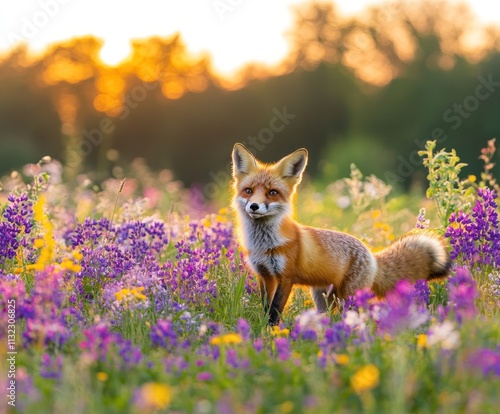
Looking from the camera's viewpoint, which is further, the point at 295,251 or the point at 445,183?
the point at 445,183

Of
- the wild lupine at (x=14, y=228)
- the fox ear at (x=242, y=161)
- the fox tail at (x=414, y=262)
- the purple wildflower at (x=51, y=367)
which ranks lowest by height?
the purple wildflower at (x=51, y=367)

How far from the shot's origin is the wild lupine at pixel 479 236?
20.1 ft

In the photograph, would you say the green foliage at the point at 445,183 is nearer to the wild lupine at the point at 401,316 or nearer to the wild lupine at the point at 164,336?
the wild lupine at the point at 401,316

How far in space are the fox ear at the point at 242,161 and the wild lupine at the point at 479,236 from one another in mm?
1886

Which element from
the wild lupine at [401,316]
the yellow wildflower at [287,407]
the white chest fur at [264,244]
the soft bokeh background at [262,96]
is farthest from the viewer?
the soft bokeh background at [262,96]

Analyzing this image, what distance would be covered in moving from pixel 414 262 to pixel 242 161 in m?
1.86

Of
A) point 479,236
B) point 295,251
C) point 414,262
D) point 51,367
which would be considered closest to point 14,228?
point 295,251

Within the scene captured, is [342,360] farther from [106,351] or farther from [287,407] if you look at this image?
[106,351]

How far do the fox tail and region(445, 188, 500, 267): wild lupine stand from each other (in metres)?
0.13

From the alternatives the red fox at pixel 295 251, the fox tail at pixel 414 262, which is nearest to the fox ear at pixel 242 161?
the red fox at pixel 295 251

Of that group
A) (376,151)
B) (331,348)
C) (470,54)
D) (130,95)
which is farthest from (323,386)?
(470,54)

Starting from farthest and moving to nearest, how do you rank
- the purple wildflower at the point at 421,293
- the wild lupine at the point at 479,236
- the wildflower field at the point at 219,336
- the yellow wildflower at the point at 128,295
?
the wild lupine at the point at 479,236 < the purple wildflower at the point at 421,293 < the yellow wildflower at the point at 128,295 < the wildflower field at the point at 219,336

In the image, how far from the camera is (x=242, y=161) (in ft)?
20.8

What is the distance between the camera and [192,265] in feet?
19.7
